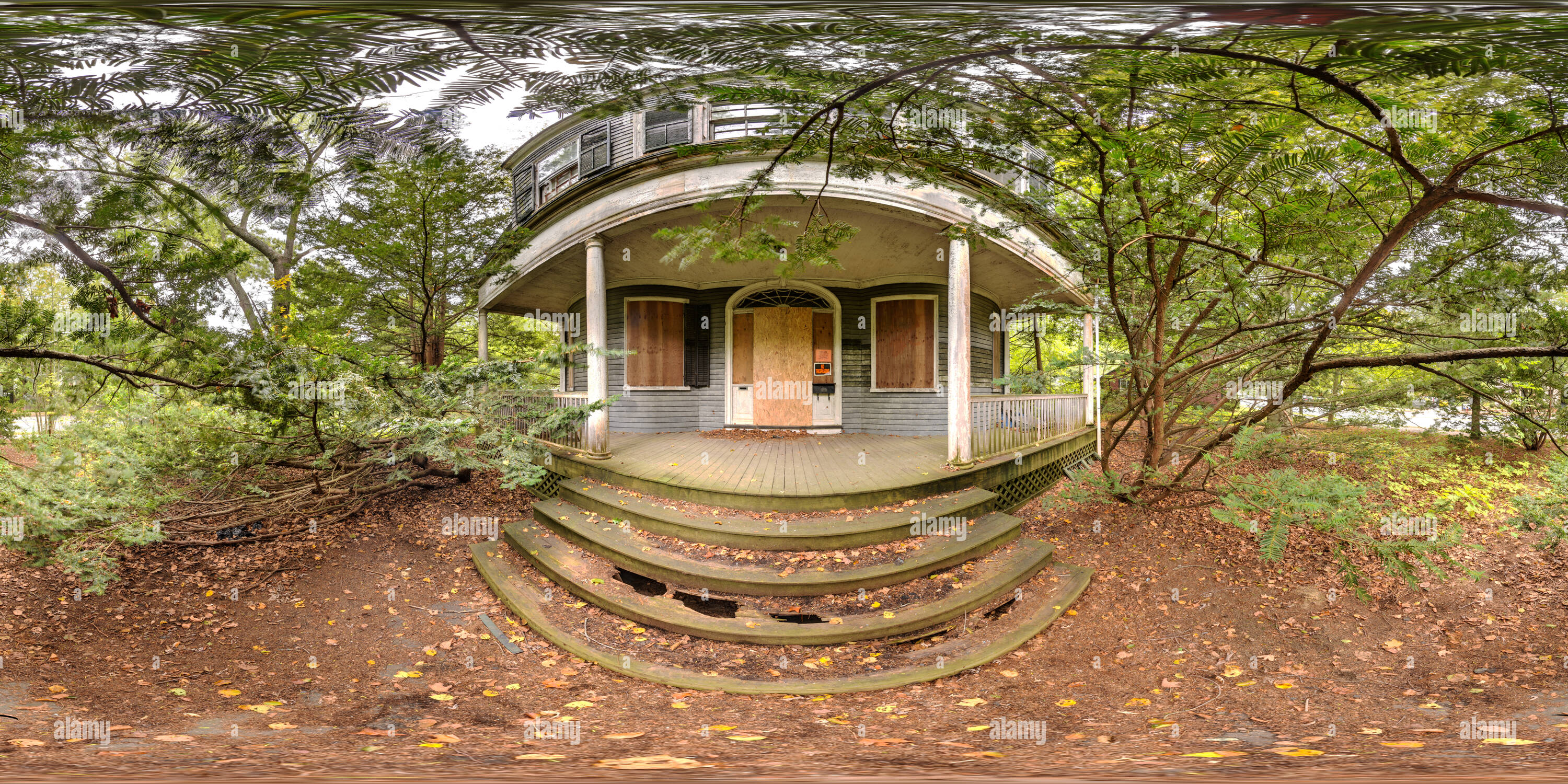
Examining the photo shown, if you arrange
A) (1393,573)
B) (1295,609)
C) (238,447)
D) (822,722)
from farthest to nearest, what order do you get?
(238,447), (1295,609), (1393,573), (822,722)

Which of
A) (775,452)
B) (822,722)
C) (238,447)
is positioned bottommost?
(822,722)

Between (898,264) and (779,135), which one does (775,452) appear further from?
(779,135)

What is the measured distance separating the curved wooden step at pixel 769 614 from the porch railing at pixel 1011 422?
1.57 m

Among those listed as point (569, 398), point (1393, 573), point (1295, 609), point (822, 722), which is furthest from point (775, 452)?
point (1393, 573)

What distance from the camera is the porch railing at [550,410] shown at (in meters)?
4.97

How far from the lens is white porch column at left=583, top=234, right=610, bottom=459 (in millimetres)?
5586

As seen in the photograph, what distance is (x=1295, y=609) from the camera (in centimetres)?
336

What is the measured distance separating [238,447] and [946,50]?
231 inches
